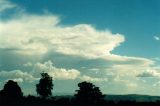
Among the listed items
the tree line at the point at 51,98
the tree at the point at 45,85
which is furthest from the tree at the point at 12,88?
the tree at the point at 45,85

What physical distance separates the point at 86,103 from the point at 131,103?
15.3 metres

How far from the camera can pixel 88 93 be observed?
118 metres

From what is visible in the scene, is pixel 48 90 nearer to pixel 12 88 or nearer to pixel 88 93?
pixel 12 88

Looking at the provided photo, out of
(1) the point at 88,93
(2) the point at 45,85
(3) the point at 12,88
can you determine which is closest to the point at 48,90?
(2) the point at 45,85

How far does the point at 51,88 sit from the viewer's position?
14112 centimetres

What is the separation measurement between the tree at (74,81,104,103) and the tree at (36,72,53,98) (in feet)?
76.5

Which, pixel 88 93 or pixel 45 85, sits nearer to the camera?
pixel 88 93

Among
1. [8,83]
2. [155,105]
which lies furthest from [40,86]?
[155,105]

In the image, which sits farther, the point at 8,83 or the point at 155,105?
the point at 8,83

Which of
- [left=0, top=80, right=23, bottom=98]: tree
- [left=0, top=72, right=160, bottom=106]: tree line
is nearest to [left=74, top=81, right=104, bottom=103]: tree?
[left=0, top=72, right=160, bottom=106]: tree line

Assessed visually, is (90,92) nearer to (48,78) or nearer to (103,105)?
(103,105)

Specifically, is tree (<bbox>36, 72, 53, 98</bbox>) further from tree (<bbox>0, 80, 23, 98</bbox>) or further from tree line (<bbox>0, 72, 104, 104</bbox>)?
tree (<bbox>0, 80, 23, 98</bbox>)

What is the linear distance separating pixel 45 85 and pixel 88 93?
2752 centimetres

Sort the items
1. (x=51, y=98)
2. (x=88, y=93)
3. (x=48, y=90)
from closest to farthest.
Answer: (x=88, y=93), (x=51, y=98), (x=48, y=90)
